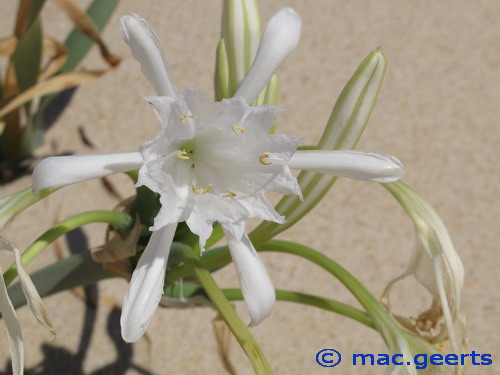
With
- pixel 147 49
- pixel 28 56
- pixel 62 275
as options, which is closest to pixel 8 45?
pixel 28 56

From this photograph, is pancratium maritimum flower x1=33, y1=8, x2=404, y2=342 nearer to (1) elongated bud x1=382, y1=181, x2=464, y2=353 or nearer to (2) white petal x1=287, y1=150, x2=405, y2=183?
(2) white petal x1=287, y1=150, x2=405, y2=183

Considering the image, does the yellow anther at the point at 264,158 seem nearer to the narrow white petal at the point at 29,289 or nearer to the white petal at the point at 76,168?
the white petal at the point at 76,168

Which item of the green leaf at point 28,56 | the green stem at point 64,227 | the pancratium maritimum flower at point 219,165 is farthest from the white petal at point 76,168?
the green leaf at point 28,56

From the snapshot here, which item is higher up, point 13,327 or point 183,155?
point 183,155

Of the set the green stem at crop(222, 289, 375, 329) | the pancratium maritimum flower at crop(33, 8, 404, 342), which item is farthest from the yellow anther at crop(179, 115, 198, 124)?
the green stem at crop(222, 289, 375, 329)

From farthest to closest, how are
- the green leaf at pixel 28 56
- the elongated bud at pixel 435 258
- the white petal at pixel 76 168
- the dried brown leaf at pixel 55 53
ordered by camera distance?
the dried brown leaf at pixel 55 53
the green leaf at pixel 28 56
the elongated bud at pixel 435 258
the white petal at pixel 76 168

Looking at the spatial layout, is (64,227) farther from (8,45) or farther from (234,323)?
(8,45)
